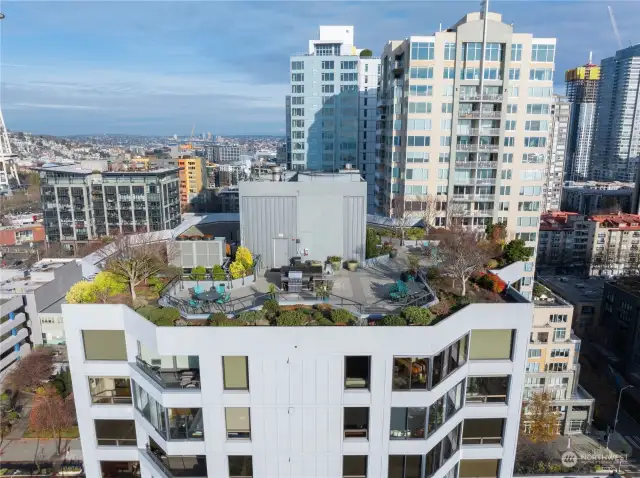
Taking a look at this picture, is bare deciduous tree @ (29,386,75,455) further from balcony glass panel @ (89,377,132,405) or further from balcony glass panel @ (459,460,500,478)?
balcony glass panel @ (459,460,500,478)

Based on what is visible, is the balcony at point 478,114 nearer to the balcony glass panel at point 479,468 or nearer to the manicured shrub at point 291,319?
the balcony glass panel at point 479,468

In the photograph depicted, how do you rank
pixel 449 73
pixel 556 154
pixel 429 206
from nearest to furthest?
pixel 449 73 → pixel 429 206 → pixel 556 154

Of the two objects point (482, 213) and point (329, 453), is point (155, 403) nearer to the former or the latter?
point (329, 453)

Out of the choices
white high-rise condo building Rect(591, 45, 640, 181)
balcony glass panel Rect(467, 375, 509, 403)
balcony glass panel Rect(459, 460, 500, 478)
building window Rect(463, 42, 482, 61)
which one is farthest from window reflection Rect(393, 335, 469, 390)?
white high-rise condo building Rect(591, 45, 640, 181)

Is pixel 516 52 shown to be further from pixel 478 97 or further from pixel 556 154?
pixel 556 154

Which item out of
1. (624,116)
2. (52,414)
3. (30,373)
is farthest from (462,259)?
(624,116)
